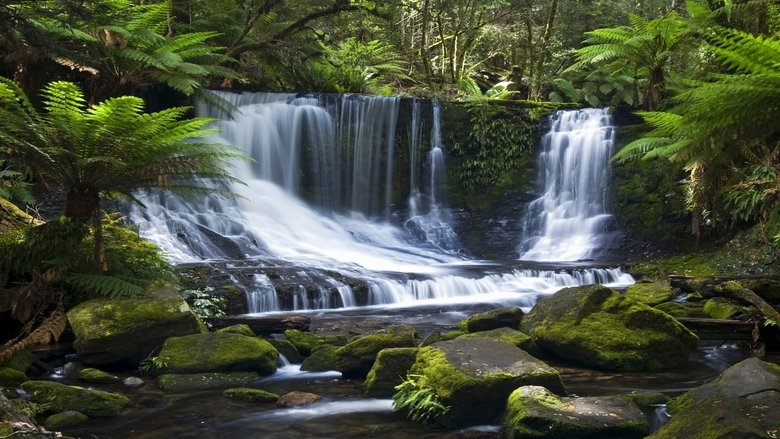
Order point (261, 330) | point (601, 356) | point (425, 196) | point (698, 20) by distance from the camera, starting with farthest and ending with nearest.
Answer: point (425, 196) → point (698, 20) → point (261, 330) → point (601, 356)

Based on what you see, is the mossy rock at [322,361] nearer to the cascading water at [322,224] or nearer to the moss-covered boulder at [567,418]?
the moss-covered boulder at [567,418]

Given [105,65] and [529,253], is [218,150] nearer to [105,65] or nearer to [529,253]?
[105,65]

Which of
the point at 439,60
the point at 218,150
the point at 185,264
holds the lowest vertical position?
the point at 185,264

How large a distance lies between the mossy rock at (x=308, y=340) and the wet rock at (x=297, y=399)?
1.30 metres

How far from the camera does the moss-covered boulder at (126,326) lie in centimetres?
596

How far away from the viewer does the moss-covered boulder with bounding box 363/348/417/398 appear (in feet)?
17.8

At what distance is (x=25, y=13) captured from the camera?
6.69 meters

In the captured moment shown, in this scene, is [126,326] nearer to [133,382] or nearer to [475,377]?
[133,382]

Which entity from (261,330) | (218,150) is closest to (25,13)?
(218,150)

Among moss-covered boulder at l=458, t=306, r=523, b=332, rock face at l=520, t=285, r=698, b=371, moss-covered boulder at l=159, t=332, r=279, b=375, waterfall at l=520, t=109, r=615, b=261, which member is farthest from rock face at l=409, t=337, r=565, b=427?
waterfall at l=520, t=109, r=615, b=261

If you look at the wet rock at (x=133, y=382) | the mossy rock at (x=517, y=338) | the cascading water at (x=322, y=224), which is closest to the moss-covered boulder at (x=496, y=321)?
the mossy rock at (x=517, y=338)

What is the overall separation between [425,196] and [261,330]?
367 inches

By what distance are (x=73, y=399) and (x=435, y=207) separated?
1190 cm

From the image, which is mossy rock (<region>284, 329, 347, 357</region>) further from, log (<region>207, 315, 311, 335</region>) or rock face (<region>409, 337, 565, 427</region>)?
rock face (<region>409, 337, 565, 427</region>)
